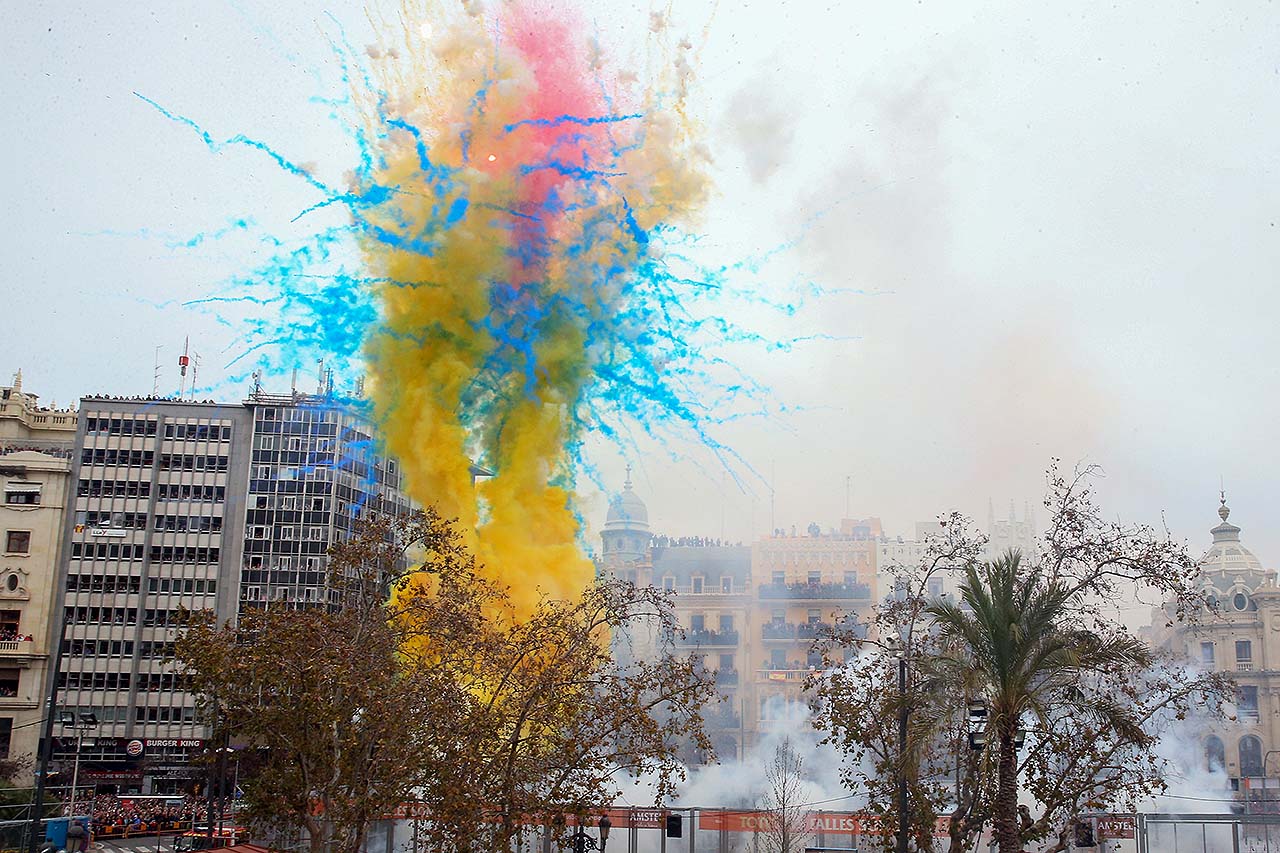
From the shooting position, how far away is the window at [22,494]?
6981 centimetres

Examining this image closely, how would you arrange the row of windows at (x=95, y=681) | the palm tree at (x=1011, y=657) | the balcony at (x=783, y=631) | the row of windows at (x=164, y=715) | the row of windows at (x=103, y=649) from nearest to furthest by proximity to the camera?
the palm tree at (x=1011, y=657) < the row of windows at (x=164, y=715) < the row of windows at (x=95, y=681) < the row of windows at (x=103, y=649) < the balcony at (x=783, y=631)

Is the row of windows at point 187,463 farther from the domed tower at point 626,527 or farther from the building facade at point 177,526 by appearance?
the domed tower at point 626,527

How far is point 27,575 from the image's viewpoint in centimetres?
6906

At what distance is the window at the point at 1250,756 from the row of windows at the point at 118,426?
66.4m

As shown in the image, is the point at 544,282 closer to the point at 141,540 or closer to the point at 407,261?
the point at 407,261

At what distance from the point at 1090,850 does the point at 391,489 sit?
168 feet

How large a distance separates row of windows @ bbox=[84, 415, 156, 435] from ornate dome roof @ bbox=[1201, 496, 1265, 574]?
2575 inches

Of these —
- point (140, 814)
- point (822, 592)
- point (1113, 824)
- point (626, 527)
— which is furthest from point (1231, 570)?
point (140, 814)

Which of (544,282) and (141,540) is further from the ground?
(544,282)

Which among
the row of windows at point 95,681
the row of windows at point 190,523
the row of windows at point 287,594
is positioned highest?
the row of windows at point 190,523

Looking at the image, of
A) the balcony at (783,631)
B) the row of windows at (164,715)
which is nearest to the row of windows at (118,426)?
the row of windows at (164,715)

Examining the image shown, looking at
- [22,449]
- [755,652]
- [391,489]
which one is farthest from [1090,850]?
[22,449]

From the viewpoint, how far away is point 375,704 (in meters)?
22.0

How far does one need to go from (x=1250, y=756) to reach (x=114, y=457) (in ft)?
225
